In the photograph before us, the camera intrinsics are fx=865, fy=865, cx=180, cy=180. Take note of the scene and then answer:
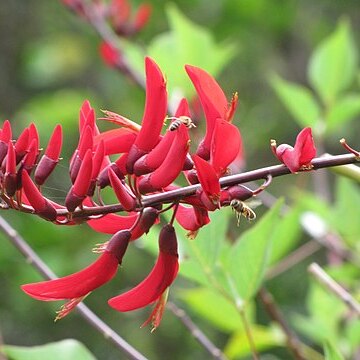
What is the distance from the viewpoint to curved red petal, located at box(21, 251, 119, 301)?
2.17ft

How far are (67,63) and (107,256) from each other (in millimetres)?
3067

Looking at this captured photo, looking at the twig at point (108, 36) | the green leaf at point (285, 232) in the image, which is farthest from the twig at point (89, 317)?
the twig at point (108, 36)

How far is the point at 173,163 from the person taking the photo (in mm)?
649

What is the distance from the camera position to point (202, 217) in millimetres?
689

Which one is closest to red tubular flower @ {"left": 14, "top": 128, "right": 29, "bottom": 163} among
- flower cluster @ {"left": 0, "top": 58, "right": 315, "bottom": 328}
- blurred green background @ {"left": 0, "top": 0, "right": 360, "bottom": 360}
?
flower cluster @ {"left": 0, "top": 58, "right": 315, "bottom": 328}

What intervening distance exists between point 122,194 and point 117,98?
3002 mm

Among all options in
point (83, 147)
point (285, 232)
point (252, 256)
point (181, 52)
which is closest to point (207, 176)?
point (83, 147)

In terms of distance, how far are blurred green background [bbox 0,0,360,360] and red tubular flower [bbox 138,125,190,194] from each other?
5.94ft

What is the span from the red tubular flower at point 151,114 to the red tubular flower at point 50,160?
2.6 inches

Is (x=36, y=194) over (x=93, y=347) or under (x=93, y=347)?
over

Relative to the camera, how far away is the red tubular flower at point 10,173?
2.13 ft

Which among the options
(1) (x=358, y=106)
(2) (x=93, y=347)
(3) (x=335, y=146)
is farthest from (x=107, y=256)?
(3) (x=335, y=146)

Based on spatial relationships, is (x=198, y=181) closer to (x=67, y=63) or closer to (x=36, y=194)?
(x=36, y=194)

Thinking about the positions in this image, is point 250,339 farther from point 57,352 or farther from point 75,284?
point 75,284
